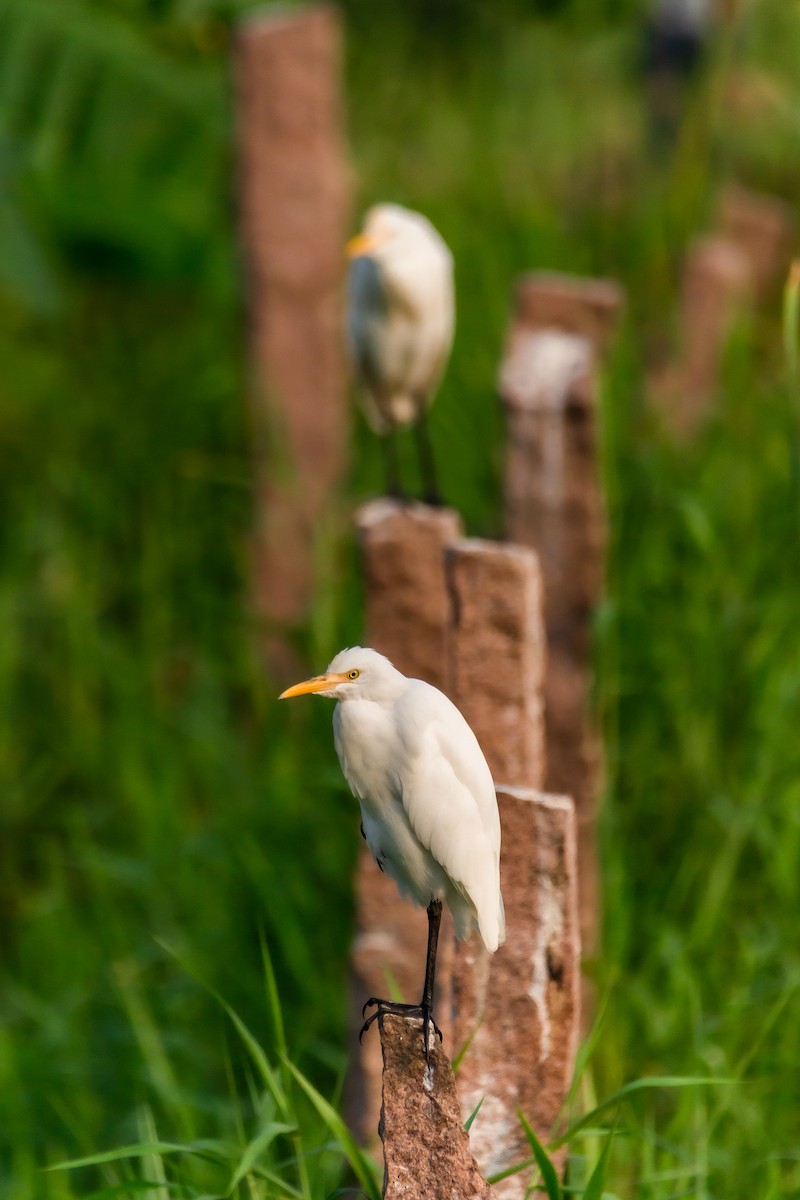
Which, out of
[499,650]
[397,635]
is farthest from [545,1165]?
[397,635]

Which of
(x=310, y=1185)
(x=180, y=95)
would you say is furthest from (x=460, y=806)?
(x=180, y=95)

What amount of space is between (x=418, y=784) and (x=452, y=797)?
0.02 m

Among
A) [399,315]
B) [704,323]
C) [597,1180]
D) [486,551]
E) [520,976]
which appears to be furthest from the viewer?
[704,323]

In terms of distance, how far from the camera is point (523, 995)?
3.40 ft

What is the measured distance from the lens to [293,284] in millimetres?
2779

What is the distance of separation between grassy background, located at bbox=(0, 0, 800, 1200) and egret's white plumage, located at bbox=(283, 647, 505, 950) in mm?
436

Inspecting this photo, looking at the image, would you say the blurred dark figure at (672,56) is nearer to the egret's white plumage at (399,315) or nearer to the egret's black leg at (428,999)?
the egret's white plumage at (399,315)

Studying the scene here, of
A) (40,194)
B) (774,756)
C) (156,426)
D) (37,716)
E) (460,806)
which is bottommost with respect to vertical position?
(37,716)

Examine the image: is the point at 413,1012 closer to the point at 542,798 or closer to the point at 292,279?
the point at 542,798

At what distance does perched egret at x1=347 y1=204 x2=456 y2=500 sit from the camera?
152 cm

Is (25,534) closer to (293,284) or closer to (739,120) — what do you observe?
(293,284)

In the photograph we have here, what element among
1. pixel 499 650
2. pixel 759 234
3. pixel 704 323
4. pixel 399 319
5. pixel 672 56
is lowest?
pixel 499 650

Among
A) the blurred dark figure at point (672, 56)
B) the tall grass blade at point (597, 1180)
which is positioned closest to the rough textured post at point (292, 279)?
the blurred dark figure at point (672, 56)

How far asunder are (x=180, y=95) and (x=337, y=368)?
64 cm
